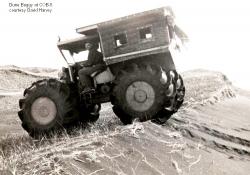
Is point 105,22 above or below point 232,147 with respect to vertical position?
above

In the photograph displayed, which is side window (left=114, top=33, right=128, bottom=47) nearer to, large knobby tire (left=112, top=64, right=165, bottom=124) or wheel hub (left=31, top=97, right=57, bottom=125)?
large knobby tire (left=112, top=64, right=165, bottom=124)

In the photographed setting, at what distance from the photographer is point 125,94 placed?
847 cm

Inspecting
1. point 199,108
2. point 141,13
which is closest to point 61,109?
point 141,13

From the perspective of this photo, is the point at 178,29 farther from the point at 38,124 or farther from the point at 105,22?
the point at 38,124

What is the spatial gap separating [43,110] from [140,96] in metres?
2.41

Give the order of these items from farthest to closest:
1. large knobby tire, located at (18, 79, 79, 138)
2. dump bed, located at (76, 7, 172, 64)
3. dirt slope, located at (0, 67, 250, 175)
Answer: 1. large knobby tire, located at (18, 79, 79, 138)
2. dump bed, located at (76, 7, 172, 64)
3. dirt slope, located at (0, 67, 250, 175)

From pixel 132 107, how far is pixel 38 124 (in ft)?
7.71

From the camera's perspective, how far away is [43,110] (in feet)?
30.3

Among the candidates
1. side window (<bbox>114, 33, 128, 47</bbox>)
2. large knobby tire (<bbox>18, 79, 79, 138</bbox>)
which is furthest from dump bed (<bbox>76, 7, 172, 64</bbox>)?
large knobby tire (<bbox>18, 79, 79, 138</bbox>)

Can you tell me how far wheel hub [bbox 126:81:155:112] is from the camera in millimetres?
8373

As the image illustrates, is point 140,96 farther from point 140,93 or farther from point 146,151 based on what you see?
point 146,151

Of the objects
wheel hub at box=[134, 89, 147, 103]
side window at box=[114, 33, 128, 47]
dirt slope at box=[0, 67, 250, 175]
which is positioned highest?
side window at box=[114, 33, 128, 47]

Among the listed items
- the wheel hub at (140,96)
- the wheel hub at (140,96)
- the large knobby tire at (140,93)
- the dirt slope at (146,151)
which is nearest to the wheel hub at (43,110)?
the dirt slope at (146,151)

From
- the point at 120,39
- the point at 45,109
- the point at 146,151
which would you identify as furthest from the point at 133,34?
the point at 146,151
